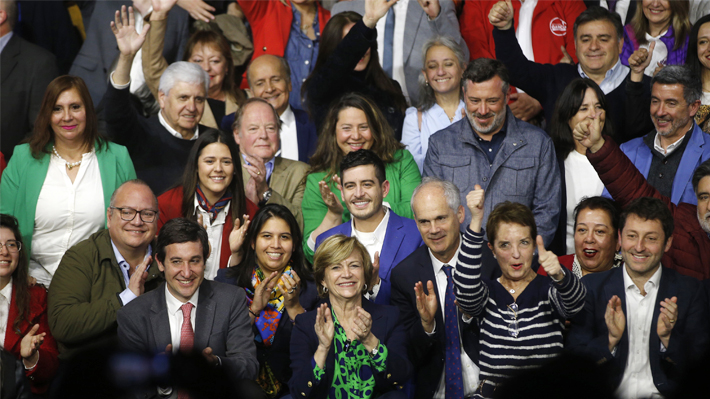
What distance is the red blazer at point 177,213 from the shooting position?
4.86 m

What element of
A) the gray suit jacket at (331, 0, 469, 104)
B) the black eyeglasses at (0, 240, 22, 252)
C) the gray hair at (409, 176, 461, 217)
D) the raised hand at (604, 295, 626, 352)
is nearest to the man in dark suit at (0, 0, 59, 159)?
the black eyeglasses at (0, 240, 22, 252)

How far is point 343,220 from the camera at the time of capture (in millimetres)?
5117

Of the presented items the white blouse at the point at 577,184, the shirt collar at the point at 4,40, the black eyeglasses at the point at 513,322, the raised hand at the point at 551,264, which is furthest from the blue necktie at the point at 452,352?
the shirt collar at the point at 4,40

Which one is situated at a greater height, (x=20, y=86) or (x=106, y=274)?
(x=20, y=86)

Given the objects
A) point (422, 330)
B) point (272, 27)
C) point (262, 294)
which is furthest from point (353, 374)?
point (272, 27)

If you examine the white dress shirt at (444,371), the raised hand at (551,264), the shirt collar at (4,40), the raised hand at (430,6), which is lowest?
the white dress shirt at (444,371)

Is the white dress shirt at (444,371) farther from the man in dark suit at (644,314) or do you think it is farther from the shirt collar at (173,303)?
the shirt collar at (173,303)

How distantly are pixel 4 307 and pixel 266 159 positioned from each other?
6.15 feet

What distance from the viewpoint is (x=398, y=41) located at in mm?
6266

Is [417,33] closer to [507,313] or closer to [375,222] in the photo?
[375,222]

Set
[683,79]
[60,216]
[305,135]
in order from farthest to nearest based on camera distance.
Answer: [305,135] < [683,79] < [60,216]

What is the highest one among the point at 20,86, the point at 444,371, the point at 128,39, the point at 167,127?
the point at 128,39

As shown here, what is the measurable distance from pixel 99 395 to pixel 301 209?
3.63 m

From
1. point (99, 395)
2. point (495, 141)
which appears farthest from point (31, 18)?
point (99, 395)
